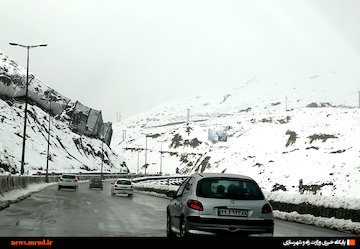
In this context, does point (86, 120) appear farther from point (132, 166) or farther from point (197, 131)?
point (197, 131)

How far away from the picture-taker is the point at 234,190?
9977 mm

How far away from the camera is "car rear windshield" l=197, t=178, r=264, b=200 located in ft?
32.1

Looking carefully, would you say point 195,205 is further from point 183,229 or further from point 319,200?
point 319,200

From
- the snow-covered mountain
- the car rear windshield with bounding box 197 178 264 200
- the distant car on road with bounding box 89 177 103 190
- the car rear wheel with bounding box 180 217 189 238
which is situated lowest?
the distant car on road with bounding box 89 177 103 190

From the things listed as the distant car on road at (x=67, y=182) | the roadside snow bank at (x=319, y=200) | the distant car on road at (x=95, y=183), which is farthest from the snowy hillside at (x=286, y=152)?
the roadside snow bank at (x=319, y=200)

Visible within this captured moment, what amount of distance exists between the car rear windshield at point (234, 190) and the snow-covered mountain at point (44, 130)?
6777 cm

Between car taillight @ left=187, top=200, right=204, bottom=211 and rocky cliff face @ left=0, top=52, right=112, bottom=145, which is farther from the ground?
rocky cliff face @ left=0, top=52, right=112, bottom=145

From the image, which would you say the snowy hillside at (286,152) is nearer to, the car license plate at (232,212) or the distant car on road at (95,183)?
the distant car on road at (95,183)

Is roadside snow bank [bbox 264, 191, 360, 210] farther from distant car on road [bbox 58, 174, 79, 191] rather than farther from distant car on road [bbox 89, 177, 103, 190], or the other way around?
distant car on road [bbox 89, 177, 103, 190]

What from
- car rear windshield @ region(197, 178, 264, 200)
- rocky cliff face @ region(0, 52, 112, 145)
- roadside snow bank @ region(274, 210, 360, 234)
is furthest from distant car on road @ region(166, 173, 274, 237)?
rocky cliff face @ region(0, 52, 112, 145)

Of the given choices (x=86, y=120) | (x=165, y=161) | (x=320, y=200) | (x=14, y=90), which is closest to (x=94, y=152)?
(x=86, y=120)

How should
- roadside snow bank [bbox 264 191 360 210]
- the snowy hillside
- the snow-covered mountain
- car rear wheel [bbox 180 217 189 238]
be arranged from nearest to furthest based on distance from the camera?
car rear wheel [bbox 180 217 189 238], roadside snow bank [bbox 264 191 360 210], the snowy hillside, the snow-covered mountain

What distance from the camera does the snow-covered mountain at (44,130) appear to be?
304ft

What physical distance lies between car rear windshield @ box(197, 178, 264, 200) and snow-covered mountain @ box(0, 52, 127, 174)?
67.8 metres
